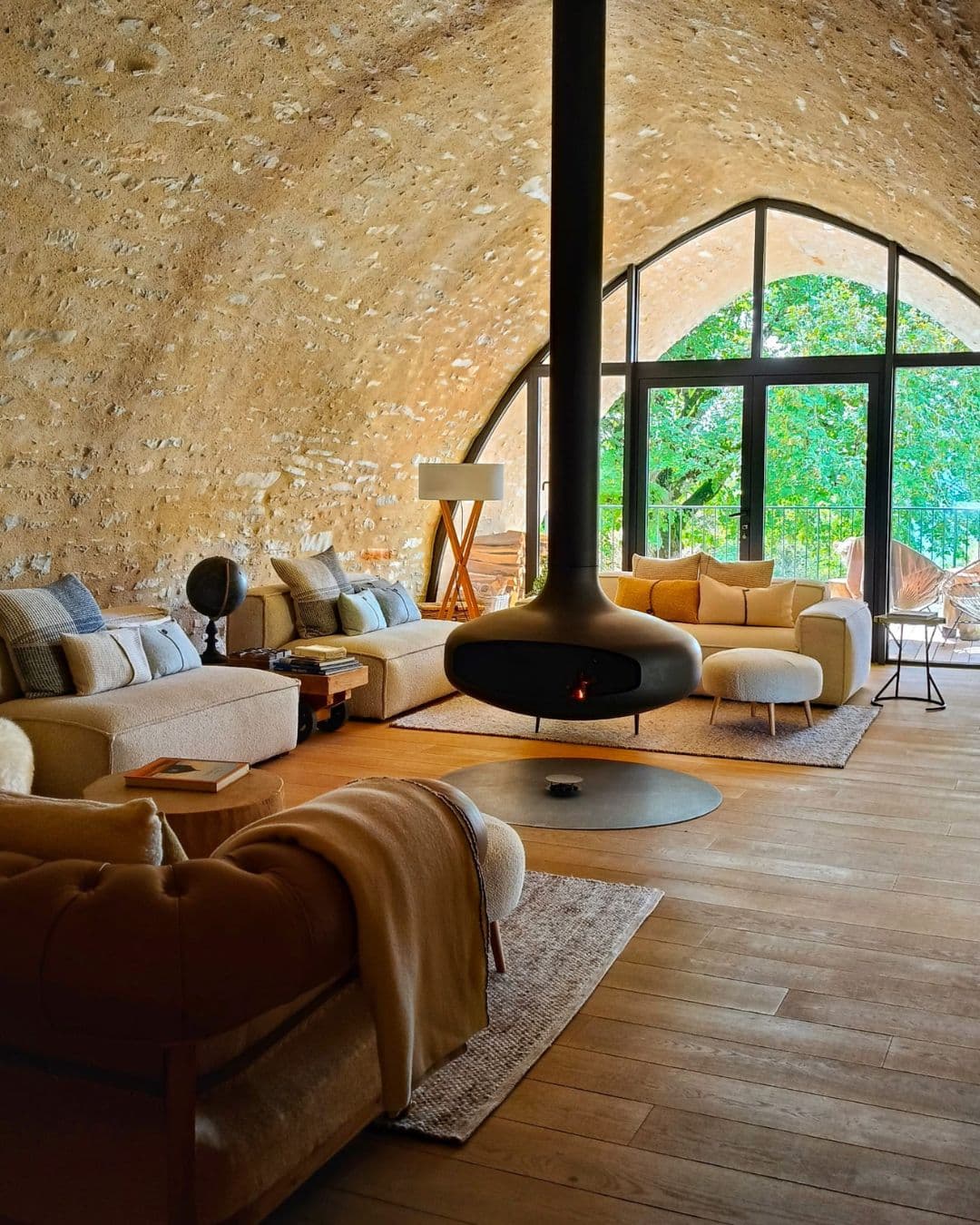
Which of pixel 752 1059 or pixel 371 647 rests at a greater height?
pixel 371 647

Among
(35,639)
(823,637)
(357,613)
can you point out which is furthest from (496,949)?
(823,637)

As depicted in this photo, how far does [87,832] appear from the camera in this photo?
6.73ft

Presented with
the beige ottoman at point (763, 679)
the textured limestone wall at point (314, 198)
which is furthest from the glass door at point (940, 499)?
the beige ottoman at point (763, 679)

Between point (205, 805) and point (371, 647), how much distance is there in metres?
3.43

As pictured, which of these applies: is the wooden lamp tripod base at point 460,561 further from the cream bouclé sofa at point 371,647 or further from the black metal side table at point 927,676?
the black metal side table at point 927,676

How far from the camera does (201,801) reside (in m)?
3.56

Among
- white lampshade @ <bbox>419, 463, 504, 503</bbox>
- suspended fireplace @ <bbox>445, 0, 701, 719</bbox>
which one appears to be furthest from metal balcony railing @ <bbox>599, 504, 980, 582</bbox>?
suspended fireplace @ <bbox>445, 0, 701, 719</bbox>

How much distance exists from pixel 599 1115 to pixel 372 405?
6.39 metres

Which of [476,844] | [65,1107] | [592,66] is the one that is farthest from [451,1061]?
[592,66]

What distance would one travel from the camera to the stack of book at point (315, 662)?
6398mm

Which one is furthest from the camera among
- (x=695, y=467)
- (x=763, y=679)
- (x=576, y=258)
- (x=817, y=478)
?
(x=695, y=467)

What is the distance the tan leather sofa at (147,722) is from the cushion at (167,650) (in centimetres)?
8

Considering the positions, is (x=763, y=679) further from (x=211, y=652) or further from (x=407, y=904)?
(x=407, y=904)

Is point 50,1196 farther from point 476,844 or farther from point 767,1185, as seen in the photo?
point 767,1185
